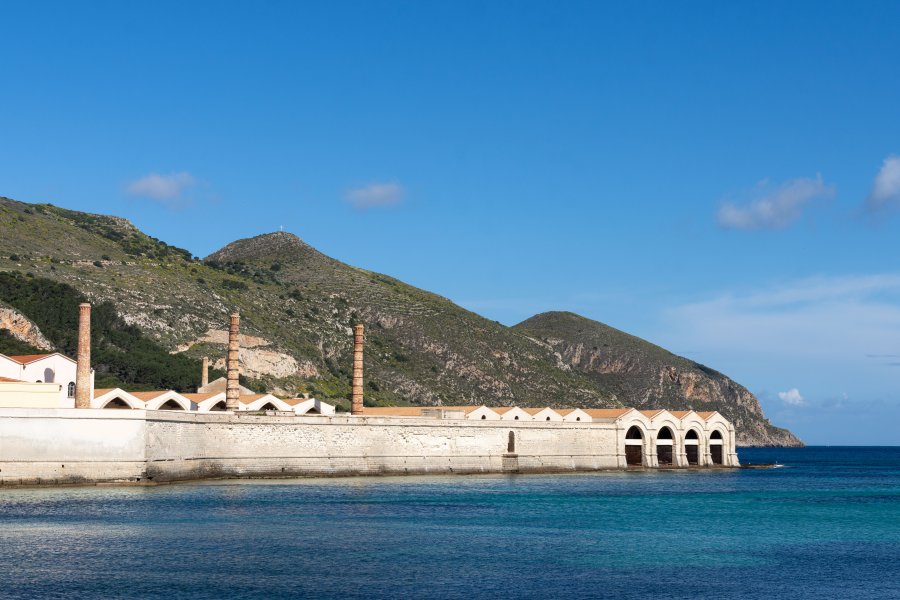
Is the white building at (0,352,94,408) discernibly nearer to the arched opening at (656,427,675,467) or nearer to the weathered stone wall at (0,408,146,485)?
the weathered stone wall at (0,408,146,485)

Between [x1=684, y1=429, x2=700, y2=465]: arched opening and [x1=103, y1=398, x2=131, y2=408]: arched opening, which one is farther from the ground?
[x1=103, y1=398, x2=131, y2=408]: arched opening

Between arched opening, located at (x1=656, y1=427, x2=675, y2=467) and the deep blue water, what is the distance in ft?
102

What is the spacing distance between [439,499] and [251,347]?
6393 centimetres

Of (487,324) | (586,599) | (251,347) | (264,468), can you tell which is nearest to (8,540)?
(586,599)

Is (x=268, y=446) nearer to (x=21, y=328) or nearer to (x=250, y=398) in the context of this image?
(x=250, y=398)

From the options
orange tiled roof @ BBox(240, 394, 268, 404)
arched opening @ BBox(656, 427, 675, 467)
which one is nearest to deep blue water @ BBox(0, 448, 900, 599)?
orange tiled roof @ BBox(240, 394, 268, 404)

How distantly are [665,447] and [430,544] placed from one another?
6277 cm

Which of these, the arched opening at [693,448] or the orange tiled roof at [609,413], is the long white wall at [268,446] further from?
the arched opening at [693,448]

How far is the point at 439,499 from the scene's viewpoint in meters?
60.9

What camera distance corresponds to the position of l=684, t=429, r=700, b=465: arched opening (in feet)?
336

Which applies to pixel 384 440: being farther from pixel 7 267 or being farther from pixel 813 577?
pixel 7 267

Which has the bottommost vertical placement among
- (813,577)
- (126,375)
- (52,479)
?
(813,577)

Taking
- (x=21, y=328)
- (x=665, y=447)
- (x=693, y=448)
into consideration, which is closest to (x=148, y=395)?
(x=21, y=328)

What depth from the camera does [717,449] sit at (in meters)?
106
